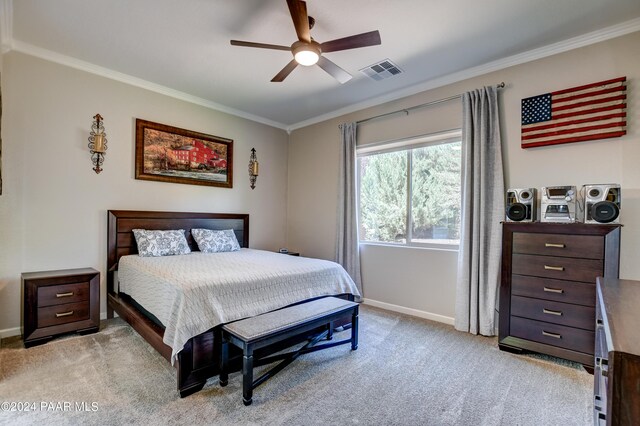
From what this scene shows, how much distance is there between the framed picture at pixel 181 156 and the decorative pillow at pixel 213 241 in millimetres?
755

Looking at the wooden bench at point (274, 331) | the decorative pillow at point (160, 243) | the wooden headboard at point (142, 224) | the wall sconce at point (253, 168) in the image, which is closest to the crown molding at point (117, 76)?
the wall sconce at point (253, 168)

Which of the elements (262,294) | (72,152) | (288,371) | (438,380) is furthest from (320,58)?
(72,152)

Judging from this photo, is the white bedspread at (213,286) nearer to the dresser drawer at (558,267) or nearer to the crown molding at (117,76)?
the dresser drawer at (558,267)

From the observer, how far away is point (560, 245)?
2.55 meters

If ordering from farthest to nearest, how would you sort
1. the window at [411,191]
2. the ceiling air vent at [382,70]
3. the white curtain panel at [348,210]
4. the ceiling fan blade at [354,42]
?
the white curtain panel at [348,210] → the window at [411,191] → the ceiling air vent at [382,70] → the ceiling fan blade at [354,42]

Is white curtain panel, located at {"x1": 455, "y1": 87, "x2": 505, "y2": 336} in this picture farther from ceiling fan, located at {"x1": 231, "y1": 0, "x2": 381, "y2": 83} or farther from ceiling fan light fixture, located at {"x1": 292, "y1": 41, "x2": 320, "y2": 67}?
ceiling fan light fixture, located at {"x1": 292, "y1": 41, "x2": 320, "y2": 67}

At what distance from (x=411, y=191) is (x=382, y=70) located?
153cm

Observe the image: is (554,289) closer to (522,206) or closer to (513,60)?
(522,206)

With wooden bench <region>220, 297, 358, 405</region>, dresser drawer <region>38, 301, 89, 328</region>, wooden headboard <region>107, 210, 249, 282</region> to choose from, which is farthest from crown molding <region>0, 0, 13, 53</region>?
wooden bench <region>220, 297, 358, 405</region>

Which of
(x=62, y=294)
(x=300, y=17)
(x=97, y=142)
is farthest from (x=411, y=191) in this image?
(x=62, y=294)

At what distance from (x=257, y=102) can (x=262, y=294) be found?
9.89 feet

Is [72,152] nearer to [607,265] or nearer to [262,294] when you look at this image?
[262,294]

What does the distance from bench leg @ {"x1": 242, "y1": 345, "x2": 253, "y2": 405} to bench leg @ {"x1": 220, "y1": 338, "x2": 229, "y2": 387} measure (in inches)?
10.3

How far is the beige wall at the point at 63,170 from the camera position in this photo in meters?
3.02
